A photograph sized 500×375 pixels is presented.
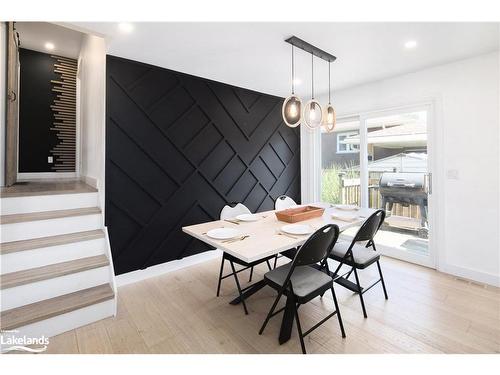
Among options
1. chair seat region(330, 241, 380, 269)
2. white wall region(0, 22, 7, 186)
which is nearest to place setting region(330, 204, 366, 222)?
chair seat region(330, 241, 380, 269)

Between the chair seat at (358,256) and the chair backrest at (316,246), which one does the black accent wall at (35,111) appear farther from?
the chair seat at (358,256)

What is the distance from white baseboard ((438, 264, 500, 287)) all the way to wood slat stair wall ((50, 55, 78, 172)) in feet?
19.0

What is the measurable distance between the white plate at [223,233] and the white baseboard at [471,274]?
8.71 feet

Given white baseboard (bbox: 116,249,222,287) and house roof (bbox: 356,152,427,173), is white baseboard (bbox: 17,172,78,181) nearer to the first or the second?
white baseboard (bbox: 116,249,222,287)

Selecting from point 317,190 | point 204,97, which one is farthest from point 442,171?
point 204,97

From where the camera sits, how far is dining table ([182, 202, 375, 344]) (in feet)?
5.13

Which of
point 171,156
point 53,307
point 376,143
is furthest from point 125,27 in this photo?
point 376,143

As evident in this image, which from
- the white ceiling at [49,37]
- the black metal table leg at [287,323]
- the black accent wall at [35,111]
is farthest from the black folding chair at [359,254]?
the black accent wall at [35,111]

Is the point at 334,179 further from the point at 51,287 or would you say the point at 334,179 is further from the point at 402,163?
the point at 51,287

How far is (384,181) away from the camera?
3508mm

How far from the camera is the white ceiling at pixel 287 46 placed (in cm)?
205

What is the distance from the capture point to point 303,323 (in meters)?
1.96

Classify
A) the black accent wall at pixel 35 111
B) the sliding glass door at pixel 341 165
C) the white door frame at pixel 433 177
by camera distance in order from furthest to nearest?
the sliding glass door at pixel 341 165, the black accent wall at pixel 35 111, the white door frame at pixel 433 177
